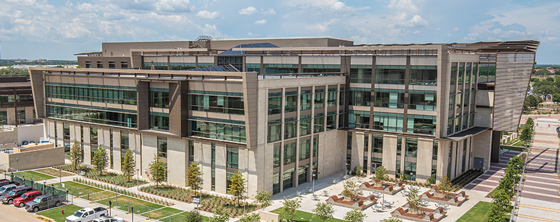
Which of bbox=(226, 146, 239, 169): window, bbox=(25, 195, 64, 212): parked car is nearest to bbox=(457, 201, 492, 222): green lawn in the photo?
bbox=(226, 146, 239, 169): window

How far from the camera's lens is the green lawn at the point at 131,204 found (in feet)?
159

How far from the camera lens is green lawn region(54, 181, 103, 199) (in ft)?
177

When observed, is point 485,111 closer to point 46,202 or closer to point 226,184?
point 226,184

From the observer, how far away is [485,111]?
6969 cm

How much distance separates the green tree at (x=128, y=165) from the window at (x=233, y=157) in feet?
48.1

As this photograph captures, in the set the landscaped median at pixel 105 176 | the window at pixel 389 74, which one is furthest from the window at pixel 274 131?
the landscaped median at pixel 105 176

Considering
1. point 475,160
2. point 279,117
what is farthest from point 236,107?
point 475,160

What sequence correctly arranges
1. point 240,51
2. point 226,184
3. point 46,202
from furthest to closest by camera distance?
point 240,51
point 226,184
point 46,202

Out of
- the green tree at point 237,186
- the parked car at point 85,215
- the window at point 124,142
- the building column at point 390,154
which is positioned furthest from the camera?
the window at point 124,142

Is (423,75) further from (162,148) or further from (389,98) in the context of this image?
(162,148)

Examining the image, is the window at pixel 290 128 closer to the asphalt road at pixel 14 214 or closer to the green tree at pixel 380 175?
the green tree at pixel 380 175

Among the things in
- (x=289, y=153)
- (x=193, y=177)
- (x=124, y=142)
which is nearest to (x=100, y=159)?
(x=124, y=142)

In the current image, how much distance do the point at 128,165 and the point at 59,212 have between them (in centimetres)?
1221

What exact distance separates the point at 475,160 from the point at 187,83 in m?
45.4
